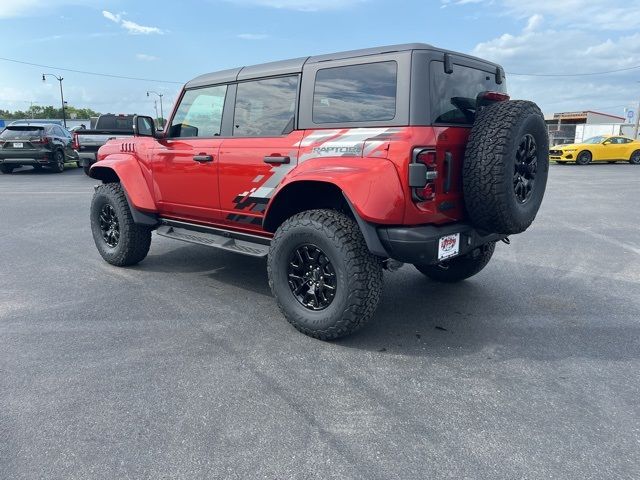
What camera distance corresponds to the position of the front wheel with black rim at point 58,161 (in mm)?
15844

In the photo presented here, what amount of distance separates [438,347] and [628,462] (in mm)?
1331

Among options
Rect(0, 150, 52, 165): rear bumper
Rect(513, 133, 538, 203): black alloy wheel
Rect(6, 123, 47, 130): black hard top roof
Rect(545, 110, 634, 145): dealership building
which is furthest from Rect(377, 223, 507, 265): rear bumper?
Rect(545, 110, 634, 145): dealership building

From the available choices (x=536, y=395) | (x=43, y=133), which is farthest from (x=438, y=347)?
(x=43, y=133)

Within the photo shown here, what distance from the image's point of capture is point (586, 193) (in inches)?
463

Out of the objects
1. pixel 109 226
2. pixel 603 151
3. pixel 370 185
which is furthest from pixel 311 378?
pixel 603 151

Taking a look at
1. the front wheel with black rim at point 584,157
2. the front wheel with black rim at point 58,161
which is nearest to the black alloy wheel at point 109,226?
the front wheel with black rim at point 58,161

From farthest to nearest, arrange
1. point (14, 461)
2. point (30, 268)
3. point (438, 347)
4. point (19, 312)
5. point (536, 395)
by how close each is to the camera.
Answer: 1. point (30, 268)
2. point (19, 312)
3. point (438, 347)
4. point (536, 395)
5. point (14, 461)

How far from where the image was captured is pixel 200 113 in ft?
14.8

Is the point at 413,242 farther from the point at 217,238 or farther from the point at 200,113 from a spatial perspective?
the point at 200,113

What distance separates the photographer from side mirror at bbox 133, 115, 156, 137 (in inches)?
177

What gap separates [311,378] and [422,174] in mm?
1442

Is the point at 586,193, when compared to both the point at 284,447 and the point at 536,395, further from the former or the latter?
the point at 284,447

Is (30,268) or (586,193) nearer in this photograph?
(30,268)

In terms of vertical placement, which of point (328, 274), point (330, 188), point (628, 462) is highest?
point (330, 188)
